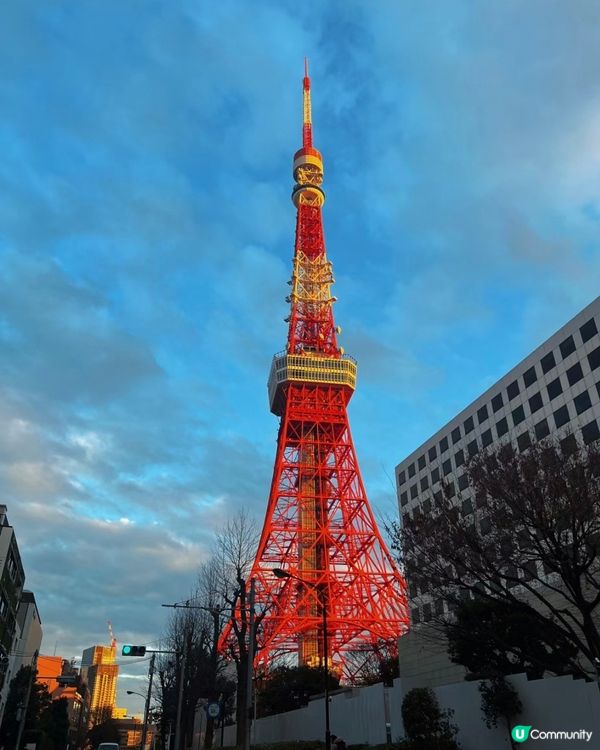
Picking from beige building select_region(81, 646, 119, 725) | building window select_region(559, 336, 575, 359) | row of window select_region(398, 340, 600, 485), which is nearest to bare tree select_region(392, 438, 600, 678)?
row of window select_region(398, 340, 600, 485)

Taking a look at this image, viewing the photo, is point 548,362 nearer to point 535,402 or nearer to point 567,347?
point 567,347

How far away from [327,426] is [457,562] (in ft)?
157

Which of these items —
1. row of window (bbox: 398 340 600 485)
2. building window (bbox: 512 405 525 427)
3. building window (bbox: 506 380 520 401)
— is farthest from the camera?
building window (bbox: 506 380 520 401)

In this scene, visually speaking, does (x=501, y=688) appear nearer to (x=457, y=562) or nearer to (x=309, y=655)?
(x=457, y=562)

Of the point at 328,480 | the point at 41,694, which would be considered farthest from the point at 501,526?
the point at 41,694

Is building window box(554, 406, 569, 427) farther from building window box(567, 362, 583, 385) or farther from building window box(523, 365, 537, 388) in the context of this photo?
building window box(523, 365, 537, 388)

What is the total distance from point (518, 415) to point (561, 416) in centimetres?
415

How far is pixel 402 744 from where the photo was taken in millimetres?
21938

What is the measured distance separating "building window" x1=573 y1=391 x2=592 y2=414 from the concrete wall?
22.8 m

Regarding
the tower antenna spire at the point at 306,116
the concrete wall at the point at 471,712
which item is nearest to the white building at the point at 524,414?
the concrete wall at the point at 471,712

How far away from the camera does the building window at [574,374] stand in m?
41.3

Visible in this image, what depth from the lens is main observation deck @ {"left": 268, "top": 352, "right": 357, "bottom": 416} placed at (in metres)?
66.8

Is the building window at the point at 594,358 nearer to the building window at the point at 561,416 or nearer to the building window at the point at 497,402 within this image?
the building window at the point at 561,416

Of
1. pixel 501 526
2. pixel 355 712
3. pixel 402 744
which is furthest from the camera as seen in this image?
pixel 355 712
